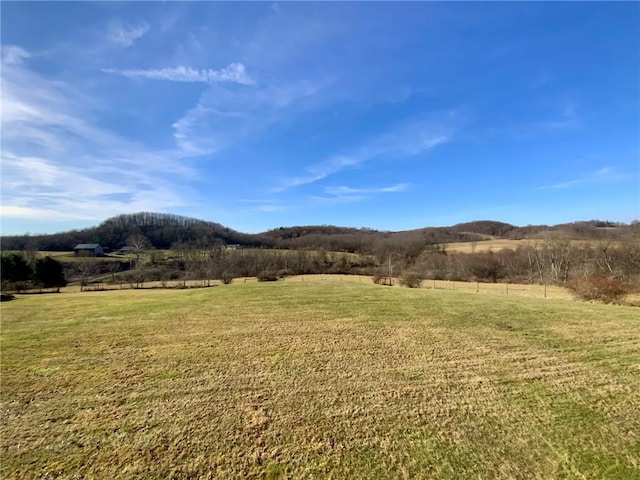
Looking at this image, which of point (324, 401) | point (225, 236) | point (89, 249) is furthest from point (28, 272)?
point (225, 236)

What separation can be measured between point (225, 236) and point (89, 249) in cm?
4612

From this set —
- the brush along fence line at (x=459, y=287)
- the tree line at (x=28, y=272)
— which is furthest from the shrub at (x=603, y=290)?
the tree line at (x=28, y=272)

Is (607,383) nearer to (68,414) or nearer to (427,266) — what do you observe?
(68,414)

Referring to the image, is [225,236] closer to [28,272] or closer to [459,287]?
[28,272]

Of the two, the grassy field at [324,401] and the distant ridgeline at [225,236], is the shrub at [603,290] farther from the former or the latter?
the distant ridgeline at [225,236]

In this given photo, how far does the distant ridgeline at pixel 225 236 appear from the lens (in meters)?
80.9

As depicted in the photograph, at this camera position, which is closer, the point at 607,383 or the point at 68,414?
the point at 68,414

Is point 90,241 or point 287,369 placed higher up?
point 90,241

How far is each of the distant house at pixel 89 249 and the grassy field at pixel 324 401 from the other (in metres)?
74.6

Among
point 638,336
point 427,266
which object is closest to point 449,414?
point 638,336

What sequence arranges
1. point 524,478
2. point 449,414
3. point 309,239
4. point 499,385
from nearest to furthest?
point 524,478 → point 449,414 → point 499,385 → point 309,239

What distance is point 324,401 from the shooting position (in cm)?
728

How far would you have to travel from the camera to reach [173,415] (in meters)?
6.73

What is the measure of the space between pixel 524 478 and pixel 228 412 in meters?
5.51
